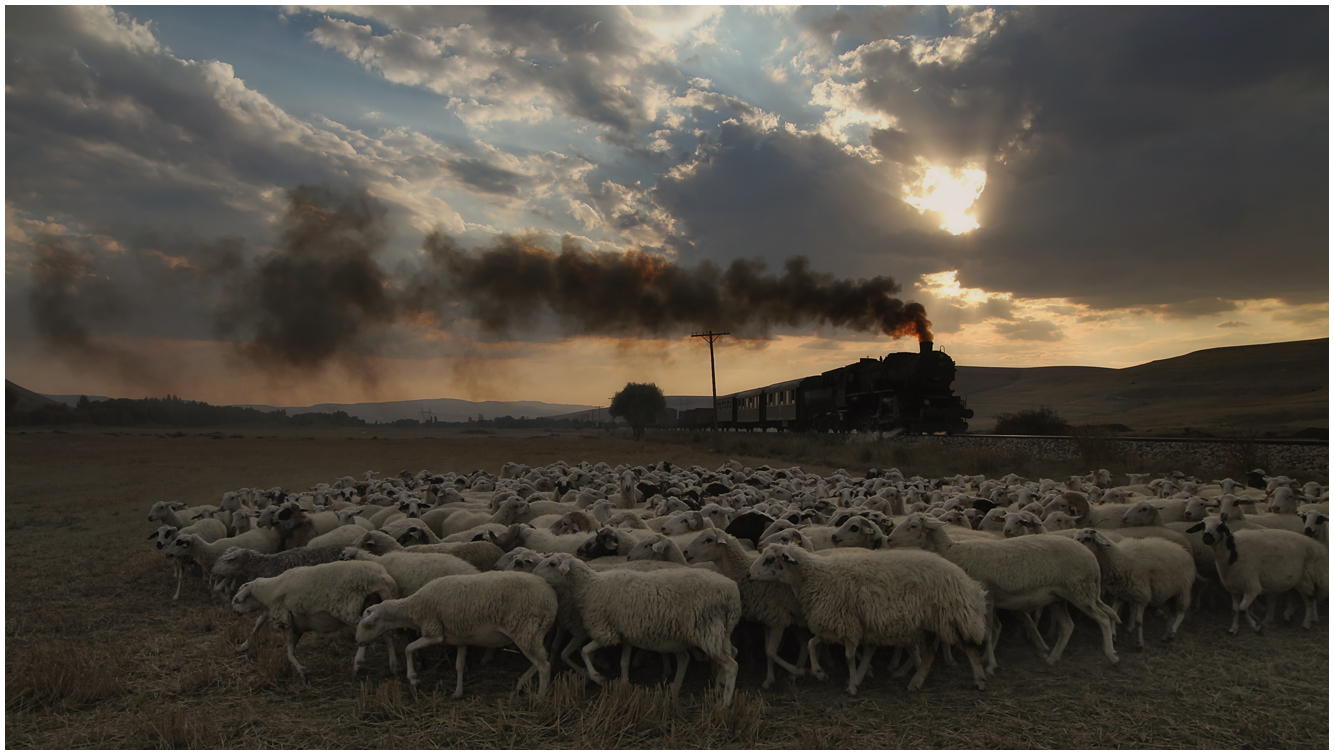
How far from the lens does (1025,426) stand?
47.3 m

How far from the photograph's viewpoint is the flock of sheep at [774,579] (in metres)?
5.74

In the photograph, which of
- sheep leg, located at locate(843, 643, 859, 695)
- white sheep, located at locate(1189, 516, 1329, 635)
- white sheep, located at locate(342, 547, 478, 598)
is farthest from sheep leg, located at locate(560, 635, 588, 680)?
white sheep, located at locate(1189, 516, 1329, 635)

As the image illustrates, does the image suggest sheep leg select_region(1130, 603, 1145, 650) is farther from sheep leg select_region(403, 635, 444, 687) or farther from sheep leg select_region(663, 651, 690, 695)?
sheep leg select_region(403, 635, 444, 687)

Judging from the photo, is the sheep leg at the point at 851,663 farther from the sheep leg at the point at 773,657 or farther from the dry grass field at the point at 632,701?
the sheep leg at the point at 773,657

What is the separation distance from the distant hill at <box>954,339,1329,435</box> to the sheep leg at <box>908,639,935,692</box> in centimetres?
6425

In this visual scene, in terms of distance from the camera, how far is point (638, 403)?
98.0m

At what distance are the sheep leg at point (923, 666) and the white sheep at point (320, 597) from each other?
4.56 metres

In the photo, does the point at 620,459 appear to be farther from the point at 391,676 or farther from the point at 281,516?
the point at 391,676

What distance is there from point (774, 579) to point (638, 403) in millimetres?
92037

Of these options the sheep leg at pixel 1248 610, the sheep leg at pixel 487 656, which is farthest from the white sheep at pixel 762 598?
the sheep leg at pixel 1248 610

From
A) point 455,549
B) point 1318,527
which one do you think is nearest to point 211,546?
point 455,549

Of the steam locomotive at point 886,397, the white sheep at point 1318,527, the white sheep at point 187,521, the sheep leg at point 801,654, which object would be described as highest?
the steam locomotive at point 886,397

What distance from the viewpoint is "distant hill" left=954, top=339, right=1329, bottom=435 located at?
6531 cm

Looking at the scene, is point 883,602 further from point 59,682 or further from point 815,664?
point 59,682
